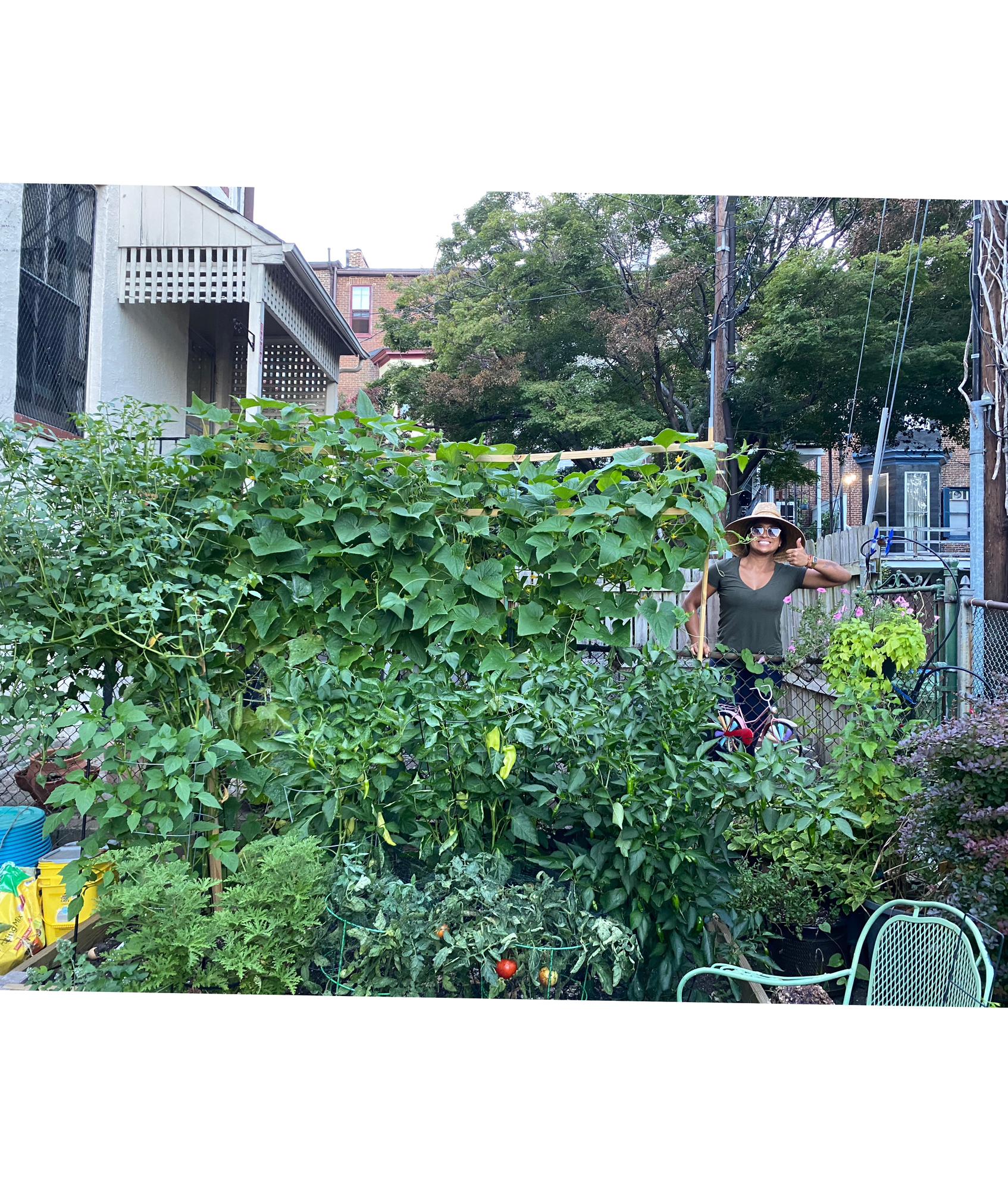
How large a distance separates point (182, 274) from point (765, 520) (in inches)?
204

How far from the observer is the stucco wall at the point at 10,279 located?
499cm

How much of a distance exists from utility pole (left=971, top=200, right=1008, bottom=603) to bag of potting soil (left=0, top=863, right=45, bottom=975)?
4299 mm

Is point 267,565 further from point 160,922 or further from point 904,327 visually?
point 904,327

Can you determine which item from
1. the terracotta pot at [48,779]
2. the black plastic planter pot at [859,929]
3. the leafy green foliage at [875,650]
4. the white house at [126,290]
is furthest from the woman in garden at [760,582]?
the white house at [126,290]

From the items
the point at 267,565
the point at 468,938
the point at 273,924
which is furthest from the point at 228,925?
the point at 267,565

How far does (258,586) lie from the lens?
2656 millimetres

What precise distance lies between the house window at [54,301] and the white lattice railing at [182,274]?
11.5 inches

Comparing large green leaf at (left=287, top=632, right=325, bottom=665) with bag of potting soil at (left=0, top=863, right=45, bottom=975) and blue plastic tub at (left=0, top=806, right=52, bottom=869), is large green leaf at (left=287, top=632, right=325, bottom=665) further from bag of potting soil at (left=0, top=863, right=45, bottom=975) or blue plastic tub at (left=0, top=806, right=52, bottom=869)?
blue plastic tub at (left=0, top=806, right=52, bottom=869)

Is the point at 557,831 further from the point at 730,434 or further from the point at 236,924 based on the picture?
the point at 730,434

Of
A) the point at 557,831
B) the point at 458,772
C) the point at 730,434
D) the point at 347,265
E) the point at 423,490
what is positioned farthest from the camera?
the point at 347,265

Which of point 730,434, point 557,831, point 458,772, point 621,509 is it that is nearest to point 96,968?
point 458,772

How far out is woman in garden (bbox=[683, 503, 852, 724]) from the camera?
3.63 m

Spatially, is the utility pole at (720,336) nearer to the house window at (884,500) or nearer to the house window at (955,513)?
the house window at (884,500)

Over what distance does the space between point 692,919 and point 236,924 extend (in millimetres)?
1122
